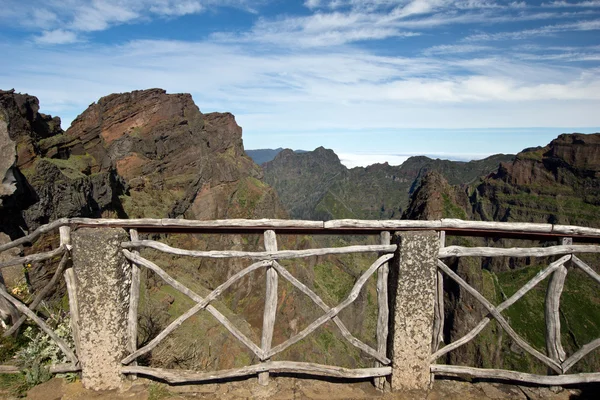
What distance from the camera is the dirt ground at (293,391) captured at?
4184 millimetres

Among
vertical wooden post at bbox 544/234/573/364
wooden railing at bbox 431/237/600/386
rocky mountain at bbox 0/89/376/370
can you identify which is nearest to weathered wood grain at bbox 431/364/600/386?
wooden railing at bbox 431/237/600/386

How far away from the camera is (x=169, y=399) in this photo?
13.6 ft

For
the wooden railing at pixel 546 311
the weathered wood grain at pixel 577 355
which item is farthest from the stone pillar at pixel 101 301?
the weathered wood grain at pixel 577 355

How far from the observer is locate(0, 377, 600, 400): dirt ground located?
4184 mm

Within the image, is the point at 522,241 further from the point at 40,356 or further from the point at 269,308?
the point at 40,356

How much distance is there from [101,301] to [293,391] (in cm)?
253

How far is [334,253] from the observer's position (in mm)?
4332

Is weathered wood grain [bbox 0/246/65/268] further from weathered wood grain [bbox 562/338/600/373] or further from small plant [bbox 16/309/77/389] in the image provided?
weathered wood grain [bbox 562/338/600/373]

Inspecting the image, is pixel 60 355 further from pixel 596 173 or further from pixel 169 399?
pixel 596 173

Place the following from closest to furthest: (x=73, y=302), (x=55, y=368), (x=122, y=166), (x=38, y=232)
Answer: (x=38, y=232) < (x=73, y=302) < (x=55, y=368) < (x=122, y=166)

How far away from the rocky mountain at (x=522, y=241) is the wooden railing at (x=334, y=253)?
222cm

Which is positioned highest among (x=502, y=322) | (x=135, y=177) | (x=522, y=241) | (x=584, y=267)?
(x=135, y=177)

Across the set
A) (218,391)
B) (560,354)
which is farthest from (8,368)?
(560,354)

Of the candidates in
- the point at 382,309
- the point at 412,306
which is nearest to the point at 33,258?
the point at 382,309
